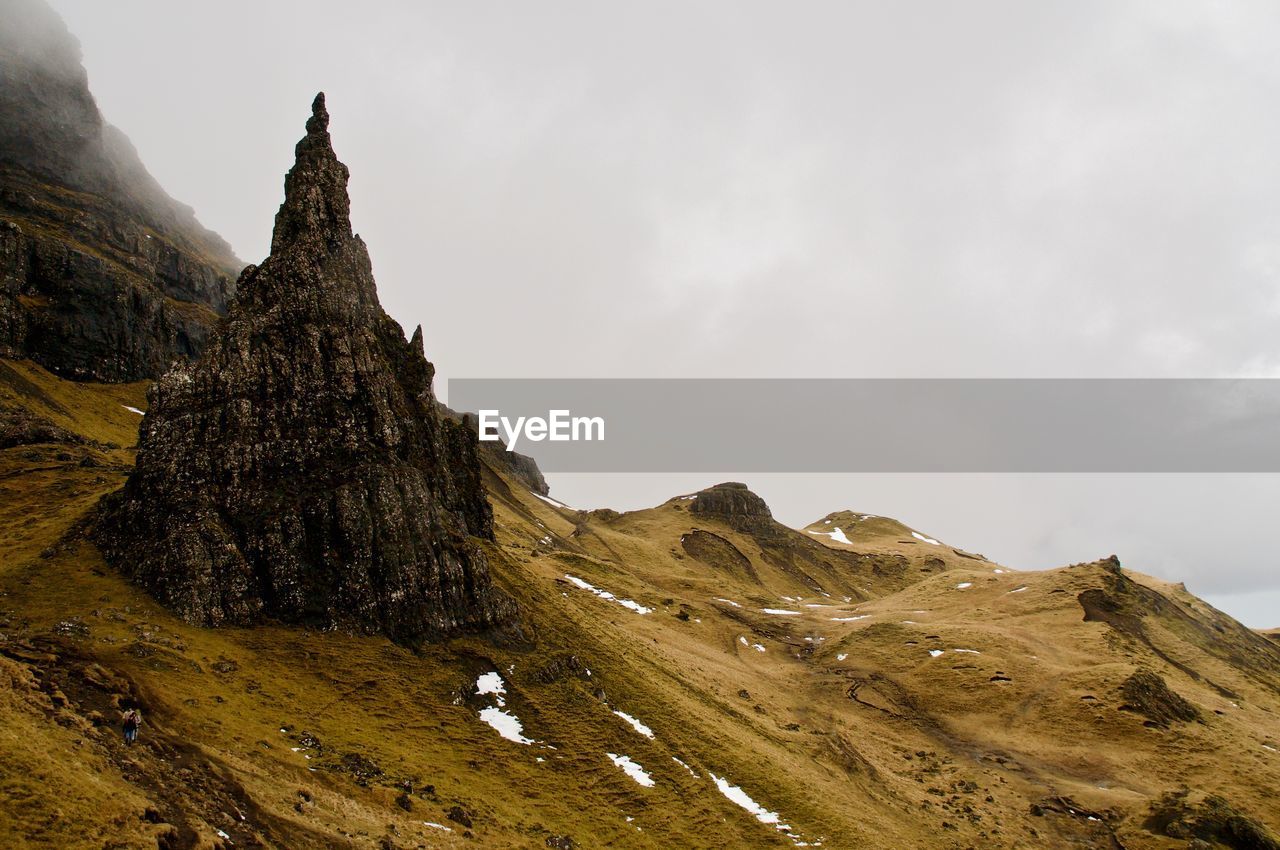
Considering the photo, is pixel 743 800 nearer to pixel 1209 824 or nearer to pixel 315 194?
pixel 1209 824

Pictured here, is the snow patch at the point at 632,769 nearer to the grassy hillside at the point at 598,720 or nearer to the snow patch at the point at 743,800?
the grassy hillside at the point at 598,720

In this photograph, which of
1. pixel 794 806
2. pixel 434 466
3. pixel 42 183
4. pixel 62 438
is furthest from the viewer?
pixel 42 183

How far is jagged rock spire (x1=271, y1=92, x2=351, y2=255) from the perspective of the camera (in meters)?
66.2

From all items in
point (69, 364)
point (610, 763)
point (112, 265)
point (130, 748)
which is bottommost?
point (610, 763)

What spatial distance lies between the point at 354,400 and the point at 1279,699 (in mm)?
146961

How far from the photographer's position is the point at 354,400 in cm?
6362

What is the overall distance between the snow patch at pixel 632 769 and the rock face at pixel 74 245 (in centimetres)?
12301

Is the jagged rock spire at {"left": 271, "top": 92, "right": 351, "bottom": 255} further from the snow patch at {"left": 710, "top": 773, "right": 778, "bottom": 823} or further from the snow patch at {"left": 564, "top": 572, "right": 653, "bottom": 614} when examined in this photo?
the snow patch at {"left": 564, "top": 572, "right": 653, "bottom": 614}

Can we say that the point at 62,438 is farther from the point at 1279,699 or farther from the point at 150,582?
the point at 1279,699

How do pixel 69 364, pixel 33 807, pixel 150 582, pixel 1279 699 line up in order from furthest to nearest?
1. pixel 69 364
2. pixel 1279 699
3. pixel 150 582
4. pixel 33 807

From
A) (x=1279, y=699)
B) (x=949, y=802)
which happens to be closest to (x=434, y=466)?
(x=949, y=802)

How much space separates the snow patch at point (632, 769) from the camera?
174 ft

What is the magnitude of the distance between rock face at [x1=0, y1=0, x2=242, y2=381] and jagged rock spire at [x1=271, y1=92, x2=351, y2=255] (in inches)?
3217

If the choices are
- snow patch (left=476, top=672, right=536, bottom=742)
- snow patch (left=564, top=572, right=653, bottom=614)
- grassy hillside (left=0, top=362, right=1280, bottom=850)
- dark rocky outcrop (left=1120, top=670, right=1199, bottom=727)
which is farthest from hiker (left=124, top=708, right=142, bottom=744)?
dark rocky outcrop (left=1120, top=670, right=1199, bottom=727)
